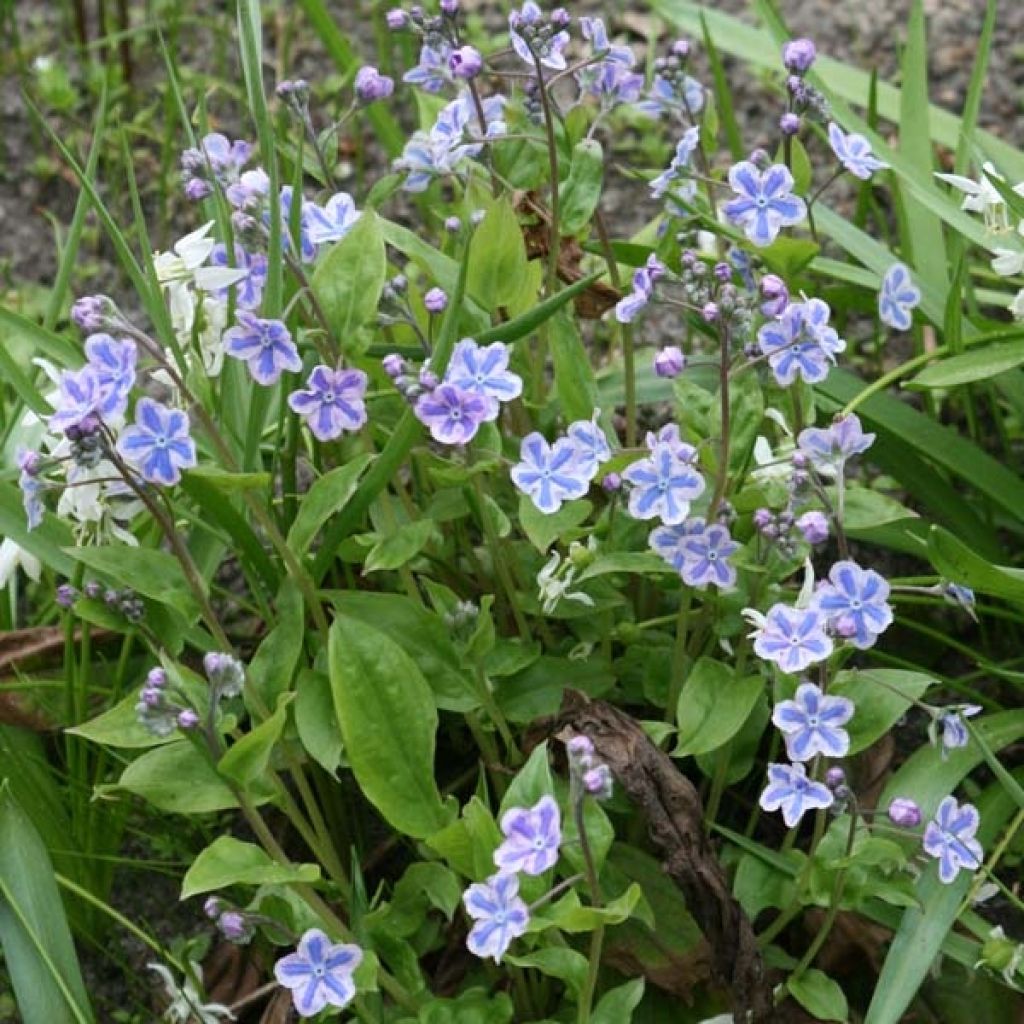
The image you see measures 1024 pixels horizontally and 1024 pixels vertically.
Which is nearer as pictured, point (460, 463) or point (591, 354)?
point (460, 463)

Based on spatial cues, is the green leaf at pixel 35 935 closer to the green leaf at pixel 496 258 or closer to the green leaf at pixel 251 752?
→ the green leaf at pixel 251 752

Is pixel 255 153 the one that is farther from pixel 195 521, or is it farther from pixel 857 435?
pixel 857 435

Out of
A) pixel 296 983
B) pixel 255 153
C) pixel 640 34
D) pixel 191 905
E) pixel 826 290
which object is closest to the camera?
pixel 296 983

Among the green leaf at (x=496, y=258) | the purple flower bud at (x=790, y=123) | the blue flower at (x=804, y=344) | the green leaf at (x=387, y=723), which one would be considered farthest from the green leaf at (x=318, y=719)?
the purple flower bud at (x=790, y=123)

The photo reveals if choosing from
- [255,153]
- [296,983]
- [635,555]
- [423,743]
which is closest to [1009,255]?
[635,555]

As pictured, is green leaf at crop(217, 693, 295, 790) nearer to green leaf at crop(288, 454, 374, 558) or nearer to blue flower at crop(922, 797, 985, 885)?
green leaf at crop(288, 454, 374, 558)

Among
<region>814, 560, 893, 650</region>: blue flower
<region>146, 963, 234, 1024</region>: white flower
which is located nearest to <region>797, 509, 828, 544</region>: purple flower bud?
<region>814, 560, 893, 650</region>: blue flower
